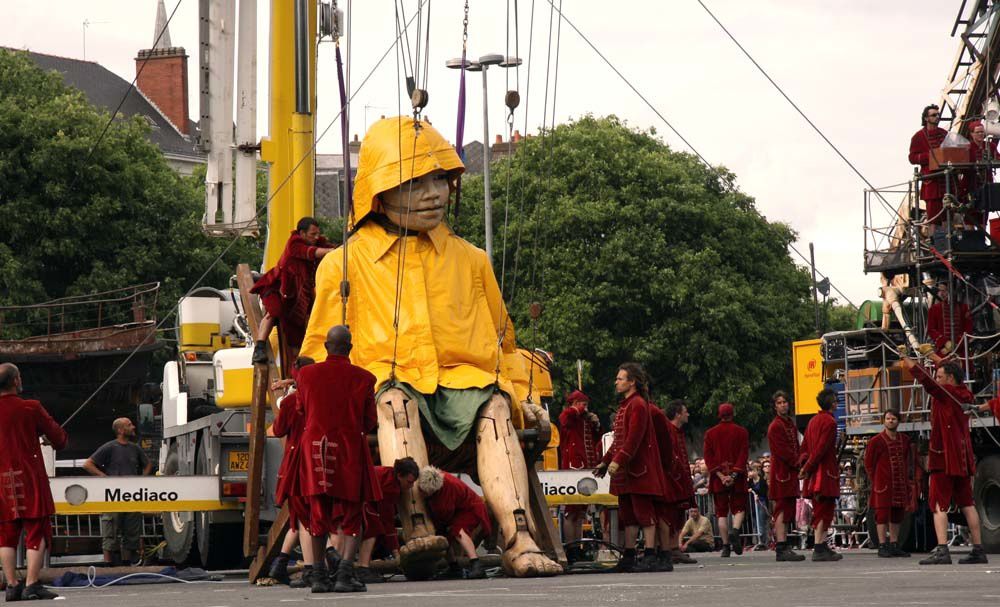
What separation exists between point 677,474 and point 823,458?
1.76 meters

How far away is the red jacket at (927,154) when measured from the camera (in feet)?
74.5

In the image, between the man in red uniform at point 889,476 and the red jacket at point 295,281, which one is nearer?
the red jacket at point 295,281

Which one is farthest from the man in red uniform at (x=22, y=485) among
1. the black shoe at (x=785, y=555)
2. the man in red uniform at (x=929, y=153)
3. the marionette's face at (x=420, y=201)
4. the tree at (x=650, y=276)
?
the tree at (x=650, y=276)

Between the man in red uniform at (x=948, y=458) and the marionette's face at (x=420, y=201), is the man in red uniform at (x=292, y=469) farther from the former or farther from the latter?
the man in red uniform at (x=948, y=458)

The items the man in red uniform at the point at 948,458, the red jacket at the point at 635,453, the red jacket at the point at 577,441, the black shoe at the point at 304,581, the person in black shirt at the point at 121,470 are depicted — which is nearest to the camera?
the black shoe at the point at 304,581

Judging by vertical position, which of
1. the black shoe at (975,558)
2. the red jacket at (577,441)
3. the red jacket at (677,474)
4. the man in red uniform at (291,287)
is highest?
Result: the man in red uniform at (291,287)

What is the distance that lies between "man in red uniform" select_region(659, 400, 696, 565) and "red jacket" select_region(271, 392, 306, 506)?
12.5 feet

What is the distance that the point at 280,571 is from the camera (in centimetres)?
1484

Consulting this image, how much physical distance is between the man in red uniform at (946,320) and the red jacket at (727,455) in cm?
238

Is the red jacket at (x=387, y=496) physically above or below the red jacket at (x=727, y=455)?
below

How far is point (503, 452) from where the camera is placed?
1441 centimetres

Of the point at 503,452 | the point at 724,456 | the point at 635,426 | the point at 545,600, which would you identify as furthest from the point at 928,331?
the point at 545,600

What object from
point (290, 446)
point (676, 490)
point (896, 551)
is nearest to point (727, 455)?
point (896, 551)

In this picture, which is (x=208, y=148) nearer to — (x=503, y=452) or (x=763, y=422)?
(x=503, y=452)
